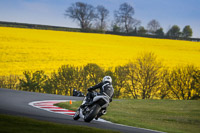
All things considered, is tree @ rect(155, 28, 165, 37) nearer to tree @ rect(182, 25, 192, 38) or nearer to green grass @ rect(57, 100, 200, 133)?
tree @ rect(182, 25, 192, 38)

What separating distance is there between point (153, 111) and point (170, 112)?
0.79 metres

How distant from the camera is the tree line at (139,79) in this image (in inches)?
1401

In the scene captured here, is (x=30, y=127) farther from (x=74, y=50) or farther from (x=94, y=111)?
(x=74, y=50)

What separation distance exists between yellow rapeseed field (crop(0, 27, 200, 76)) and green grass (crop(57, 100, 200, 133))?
58.6ft

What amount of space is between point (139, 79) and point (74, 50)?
1057 centimetres

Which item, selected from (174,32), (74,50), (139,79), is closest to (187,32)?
(174,32)

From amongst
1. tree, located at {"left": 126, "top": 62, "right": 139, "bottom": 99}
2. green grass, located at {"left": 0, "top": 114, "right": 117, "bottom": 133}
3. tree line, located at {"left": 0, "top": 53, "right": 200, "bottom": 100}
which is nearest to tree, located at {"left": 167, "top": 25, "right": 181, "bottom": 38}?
tree line, located at {"left": 0, "top": 53, "right": 200, "bottom": 100}

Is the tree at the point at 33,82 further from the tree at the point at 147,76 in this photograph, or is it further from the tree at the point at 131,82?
the tree at the point at 147,76

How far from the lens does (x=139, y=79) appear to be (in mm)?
39875

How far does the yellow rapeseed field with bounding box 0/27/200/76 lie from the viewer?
127 feet

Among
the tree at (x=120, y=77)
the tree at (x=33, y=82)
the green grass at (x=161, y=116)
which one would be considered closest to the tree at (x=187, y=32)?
the tree at (x=120, y=77)

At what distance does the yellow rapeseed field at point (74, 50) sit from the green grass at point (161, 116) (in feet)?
58.6

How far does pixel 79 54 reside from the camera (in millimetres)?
44875

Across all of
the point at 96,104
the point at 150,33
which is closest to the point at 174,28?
the point at 150,33
